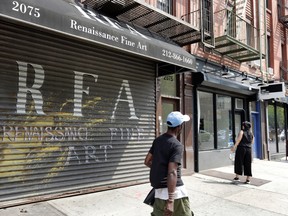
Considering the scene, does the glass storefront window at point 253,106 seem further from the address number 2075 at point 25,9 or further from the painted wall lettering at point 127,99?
the address number 2075 at point 25,9

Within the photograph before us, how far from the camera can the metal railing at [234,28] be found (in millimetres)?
11603

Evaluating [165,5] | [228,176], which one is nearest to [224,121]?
[228,176]

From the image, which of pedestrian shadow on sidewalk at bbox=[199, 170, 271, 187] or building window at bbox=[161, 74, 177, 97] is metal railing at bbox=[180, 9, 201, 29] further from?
pedestrian shadow on sidewalk at bbox=[199, 170, 271, 187]

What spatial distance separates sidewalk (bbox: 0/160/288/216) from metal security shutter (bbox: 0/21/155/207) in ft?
1.26

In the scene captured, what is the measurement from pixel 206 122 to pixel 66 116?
609 cm

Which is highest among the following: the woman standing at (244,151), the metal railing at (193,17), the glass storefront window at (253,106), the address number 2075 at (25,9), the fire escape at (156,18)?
the metal railing at (193,17)

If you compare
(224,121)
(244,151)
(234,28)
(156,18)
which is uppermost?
(234,28)

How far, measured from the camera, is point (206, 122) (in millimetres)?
10969

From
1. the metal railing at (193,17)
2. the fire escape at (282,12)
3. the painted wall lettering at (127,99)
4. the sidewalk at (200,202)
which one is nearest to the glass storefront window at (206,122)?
the sidewalk at (200,202)

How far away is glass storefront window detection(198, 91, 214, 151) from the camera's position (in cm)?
1062

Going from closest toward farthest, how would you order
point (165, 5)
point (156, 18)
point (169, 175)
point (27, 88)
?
point (169, 175), point (27, 88), point (156, 18), point (165, 5)

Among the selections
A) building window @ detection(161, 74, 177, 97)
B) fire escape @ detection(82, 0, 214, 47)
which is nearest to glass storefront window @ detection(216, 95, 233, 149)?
building window @ detection(161, 74, 177, 97)

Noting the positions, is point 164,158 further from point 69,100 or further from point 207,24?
point 207,24

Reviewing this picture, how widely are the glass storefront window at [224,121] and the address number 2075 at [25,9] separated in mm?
8456
